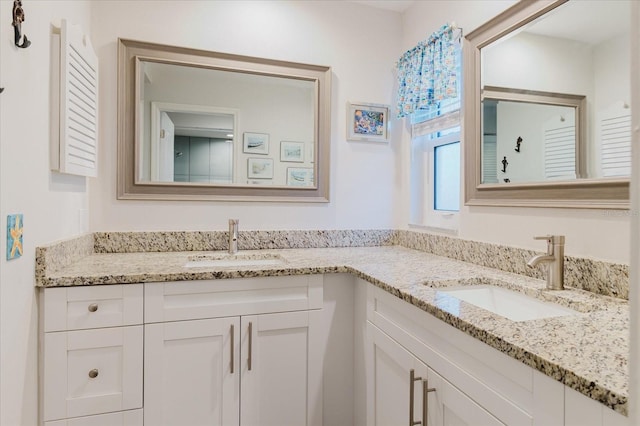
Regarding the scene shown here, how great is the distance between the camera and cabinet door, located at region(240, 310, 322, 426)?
1.54m

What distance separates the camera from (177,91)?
2.01 m

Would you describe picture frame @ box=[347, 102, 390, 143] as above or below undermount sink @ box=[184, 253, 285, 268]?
above

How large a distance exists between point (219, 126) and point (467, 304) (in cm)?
157

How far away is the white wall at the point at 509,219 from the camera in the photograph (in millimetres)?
1169

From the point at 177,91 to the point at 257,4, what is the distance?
687 millimetres

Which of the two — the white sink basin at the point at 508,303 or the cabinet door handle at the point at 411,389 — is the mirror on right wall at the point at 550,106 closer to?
the white sink basin at the point at 508,303

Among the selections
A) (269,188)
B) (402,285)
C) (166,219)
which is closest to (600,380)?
(402,285)

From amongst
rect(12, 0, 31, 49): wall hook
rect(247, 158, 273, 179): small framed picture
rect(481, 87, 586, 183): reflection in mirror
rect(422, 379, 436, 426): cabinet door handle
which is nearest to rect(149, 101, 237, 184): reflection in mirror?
rect(247, 158, 273, 179): small framed picture

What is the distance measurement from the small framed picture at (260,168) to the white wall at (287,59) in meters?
0.16

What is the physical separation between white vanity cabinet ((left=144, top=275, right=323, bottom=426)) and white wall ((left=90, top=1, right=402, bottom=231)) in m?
0.63

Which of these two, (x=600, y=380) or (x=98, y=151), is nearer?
(x=600, y=380)

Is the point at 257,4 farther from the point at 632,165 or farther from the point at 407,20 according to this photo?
the point at 632,165

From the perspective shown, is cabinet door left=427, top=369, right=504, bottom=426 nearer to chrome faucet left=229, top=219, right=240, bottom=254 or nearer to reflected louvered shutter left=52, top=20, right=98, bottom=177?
chrome faucet left=229, top=219, right=240, bottom=254

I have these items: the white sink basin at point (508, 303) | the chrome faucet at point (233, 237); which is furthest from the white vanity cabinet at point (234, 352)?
the white sink basin at point (508, 303)
